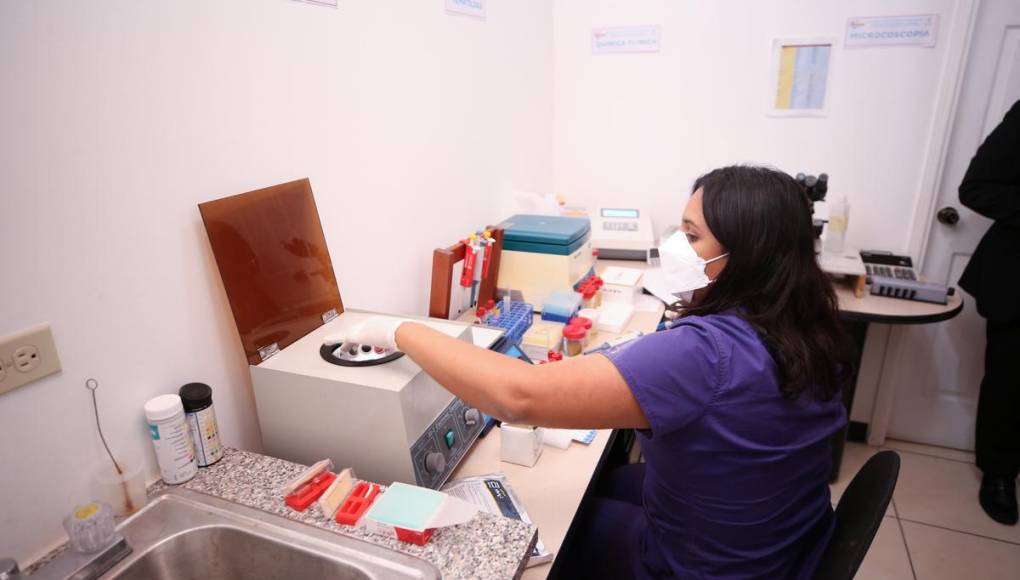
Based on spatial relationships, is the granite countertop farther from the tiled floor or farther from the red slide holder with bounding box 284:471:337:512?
the tiled floor

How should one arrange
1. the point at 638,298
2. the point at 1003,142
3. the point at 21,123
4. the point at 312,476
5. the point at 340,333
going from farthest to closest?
the point at 638,298 < the point at 1003,142 < the point at 340,333 < the point at 312,476 < the point at 21,123

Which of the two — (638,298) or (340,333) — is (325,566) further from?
(638,298)

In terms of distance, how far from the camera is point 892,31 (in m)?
2.10

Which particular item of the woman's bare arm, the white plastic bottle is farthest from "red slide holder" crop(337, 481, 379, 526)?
the white plastic bottle

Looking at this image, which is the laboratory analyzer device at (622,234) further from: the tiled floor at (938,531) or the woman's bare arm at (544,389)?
the woman's bare arm at (544,389)

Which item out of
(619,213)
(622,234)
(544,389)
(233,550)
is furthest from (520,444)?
(619,213)

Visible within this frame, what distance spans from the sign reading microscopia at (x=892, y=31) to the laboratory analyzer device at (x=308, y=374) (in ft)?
6.62

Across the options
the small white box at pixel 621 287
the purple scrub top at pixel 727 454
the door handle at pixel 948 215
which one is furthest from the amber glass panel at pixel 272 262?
the door handle at pixel 948 215

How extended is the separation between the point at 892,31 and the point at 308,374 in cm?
240

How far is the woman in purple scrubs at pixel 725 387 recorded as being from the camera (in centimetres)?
91

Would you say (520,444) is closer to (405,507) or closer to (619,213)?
(405,507)

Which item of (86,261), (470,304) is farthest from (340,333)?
(470,304)

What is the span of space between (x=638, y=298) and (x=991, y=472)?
153 cm

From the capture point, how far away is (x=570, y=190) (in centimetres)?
276
